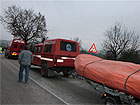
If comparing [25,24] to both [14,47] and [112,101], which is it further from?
[112,101]

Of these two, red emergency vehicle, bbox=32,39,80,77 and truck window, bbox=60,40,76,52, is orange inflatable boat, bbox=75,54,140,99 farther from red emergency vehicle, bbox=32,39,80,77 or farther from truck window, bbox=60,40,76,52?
truck window, bbox=60,40,76,52

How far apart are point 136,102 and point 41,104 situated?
2731 millimetres

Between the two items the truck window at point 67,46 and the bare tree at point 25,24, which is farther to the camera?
the bare tree at point 25,24

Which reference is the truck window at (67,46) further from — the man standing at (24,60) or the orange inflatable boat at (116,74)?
the orange inflatable boat at (116,74)

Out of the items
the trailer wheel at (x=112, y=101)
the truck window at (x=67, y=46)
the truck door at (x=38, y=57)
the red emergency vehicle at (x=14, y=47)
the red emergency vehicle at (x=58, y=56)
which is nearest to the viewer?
the trailer wheel at (x=112, y=101)

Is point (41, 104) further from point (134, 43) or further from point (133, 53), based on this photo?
point (134, 43)

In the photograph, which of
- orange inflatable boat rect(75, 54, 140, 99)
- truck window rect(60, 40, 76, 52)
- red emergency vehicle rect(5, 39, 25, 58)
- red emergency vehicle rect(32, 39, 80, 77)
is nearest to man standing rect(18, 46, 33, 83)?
red emergency vehicle rect(32, 39, 80, 77)

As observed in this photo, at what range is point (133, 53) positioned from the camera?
60.0 ft

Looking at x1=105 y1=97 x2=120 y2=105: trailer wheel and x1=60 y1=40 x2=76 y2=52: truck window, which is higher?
x1=60 y1=40 x2=76 y2=52: truck window

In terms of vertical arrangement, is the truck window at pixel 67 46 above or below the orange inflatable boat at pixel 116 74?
above

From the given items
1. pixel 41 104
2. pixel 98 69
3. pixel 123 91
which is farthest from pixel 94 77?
pixel 41 104

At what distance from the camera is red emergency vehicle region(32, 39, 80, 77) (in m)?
7.29

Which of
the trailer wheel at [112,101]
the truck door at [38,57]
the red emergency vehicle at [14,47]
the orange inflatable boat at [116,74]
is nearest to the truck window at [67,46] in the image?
the truck door at [38,57]

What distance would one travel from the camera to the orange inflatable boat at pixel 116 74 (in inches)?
125
